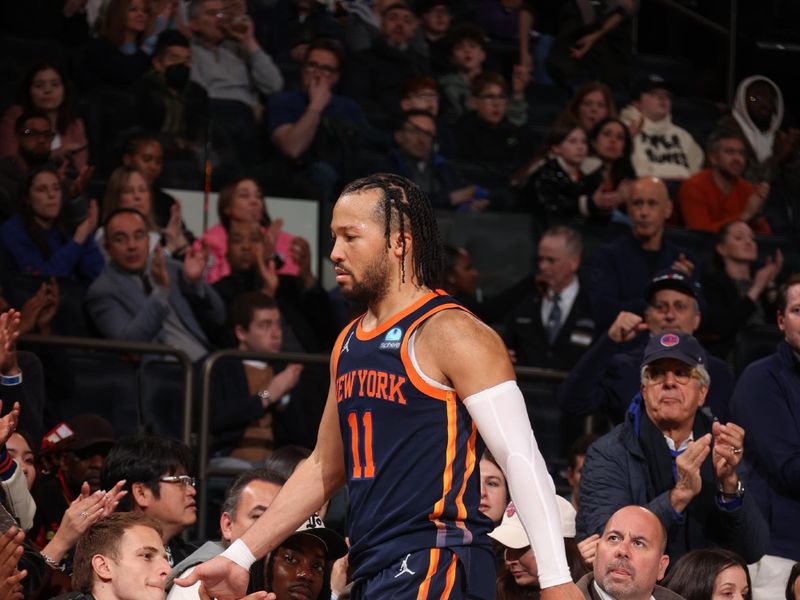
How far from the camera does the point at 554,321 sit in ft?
29.2

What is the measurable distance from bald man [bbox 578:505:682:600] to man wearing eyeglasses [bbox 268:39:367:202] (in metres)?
4.42

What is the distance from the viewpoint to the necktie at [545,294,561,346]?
8.83m

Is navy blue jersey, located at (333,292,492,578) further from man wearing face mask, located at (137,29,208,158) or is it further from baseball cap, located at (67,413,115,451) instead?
man wearing face mask, located at (137,29,208,158)

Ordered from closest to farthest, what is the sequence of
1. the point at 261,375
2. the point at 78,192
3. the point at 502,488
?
1. the point at 502,488
2. the point at 261,375
3. the point at 78,192

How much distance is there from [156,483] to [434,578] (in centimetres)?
269

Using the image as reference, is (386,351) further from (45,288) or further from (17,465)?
(45,288)

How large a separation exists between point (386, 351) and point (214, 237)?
17.1ft

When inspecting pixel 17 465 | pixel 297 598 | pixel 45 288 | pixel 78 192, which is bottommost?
pixel 297 598

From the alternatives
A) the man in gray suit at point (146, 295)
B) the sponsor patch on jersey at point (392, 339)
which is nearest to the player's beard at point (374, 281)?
the sponsor patch on jersey at point (392, 339)

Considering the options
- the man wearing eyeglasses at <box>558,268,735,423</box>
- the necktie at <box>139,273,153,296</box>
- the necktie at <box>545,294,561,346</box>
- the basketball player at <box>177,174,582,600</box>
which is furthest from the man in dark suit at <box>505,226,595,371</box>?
the basketball player at <box>177,174,582,600</box>

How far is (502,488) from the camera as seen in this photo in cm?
601

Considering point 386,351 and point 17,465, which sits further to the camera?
point 17,465

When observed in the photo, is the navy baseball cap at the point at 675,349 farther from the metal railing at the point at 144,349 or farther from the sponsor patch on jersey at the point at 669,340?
the metal railing at the point at 144,349

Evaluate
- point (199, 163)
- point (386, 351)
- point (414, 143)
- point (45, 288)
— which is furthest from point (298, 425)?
point (386, 351)
